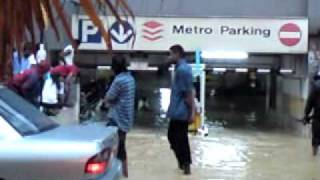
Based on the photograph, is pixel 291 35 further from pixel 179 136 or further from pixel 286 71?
pixel 179 136

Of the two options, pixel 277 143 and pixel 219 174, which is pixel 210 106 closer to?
pixel 277 143

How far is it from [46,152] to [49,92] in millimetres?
8372

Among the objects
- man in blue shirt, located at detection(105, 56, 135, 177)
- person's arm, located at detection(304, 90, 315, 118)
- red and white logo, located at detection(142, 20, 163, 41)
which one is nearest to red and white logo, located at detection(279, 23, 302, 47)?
red and white logo, located at detection(142, 20, 163, 41)

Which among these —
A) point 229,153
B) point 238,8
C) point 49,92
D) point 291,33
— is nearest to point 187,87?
point 229,153

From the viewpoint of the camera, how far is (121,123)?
8844 millimetres

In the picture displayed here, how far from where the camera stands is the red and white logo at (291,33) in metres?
17.6

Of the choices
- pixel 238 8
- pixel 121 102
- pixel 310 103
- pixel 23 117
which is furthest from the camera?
pixel 238 8

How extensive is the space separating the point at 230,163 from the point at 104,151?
20.0 ft

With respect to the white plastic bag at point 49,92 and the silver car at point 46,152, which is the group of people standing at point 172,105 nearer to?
the silver car at point 46,152

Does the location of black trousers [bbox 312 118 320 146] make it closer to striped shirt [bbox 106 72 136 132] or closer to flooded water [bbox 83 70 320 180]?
flooded water [bbox 83 70 320 180]

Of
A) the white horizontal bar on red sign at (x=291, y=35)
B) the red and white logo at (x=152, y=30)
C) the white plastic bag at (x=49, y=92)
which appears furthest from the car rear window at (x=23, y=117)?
the white horizontal bar on red sign at (x=291, y=35)

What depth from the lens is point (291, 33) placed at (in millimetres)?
17578

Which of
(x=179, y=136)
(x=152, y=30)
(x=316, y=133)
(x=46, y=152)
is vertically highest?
(x=152, y=30)

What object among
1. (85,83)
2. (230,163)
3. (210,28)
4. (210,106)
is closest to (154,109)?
(85,83)
